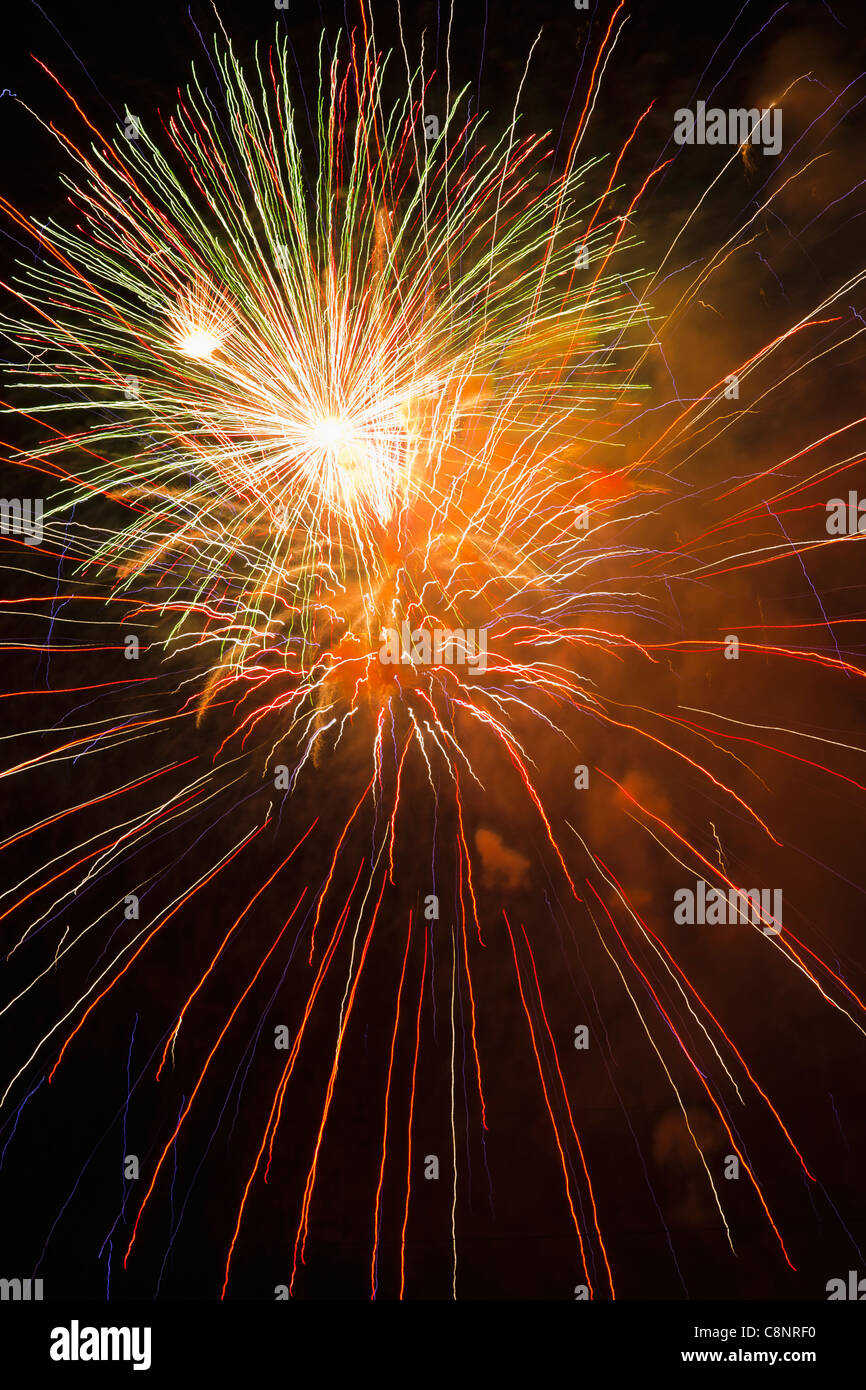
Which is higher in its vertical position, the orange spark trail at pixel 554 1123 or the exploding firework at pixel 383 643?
the exploding firework at pixel 383 643

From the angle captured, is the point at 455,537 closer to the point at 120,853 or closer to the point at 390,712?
the point at 390,712

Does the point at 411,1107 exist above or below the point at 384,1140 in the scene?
above

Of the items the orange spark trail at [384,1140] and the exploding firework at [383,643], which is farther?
the exploding firework at [383,643]

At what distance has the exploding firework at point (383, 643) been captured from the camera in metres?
4.13

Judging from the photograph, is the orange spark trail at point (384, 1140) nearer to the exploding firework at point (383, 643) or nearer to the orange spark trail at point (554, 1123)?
the exploding firework at point (383, 643)

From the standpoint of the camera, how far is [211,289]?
181 inches

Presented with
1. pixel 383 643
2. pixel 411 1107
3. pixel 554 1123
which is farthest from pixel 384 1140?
pixel 383 643

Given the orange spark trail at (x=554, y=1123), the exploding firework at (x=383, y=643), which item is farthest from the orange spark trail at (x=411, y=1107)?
the orange spark trail at (x=554, y=1123)

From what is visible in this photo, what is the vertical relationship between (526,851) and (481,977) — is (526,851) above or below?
above

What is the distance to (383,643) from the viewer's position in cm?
446

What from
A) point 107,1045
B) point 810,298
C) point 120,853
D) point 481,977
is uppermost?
point 810,298

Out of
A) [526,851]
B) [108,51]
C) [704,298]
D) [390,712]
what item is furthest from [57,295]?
[526,851]

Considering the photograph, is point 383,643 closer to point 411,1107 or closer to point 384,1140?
point 411,1107

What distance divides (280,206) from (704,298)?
264 centimetres
